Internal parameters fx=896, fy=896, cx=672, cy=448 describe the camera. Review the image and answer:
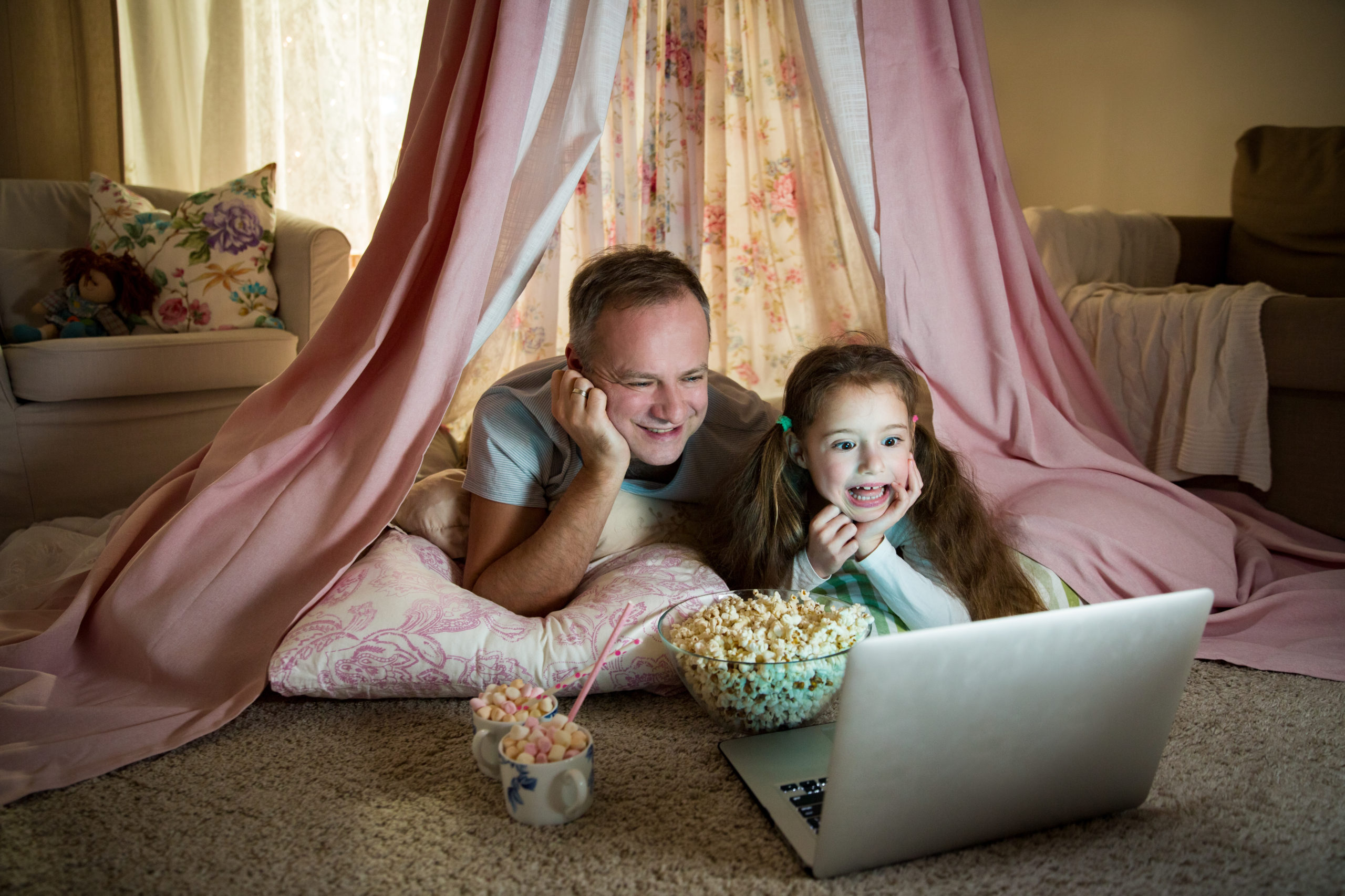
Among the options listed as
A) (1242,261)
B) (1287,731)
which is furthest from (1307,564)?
(1242,261)

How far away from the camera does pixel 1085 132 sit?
3.42 m

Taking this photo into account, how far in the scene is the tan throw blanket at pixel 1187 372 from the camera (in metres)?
2.10

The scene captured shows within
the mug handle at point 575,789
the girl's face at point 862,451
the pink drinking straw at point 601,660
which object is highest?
the girl's face at point 862,451

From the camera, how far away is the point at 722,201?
2426 millimetres

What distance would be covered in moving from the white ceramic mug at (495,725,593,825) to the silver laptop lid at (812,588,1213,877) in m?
0.28

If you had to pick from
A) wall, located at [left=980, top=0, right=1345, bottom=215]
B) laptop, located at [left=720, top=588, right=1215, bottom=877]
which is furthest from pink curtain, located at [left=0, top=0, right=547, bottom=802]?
wall, located at [left=980, top=0, right=1345, bottom=215]

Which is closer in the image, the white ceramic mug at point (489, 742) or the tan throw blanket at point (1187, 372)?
the white ceramic mug at point (489, 742)

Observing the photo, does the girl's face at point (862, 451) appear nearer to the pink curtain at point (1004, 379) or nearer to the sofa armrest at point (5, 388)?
the pink curtain at point (1004, 379)

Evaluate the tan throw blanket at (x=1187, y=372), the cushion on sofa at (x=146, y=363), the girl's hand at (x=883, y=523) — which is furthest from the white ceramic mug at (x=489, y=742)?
the cushion on sofa at (x=146, y=363)

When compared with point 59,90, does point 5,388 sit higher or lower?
lower

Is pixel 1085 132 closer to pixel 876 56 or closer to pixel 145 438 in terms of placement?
pixel 876 56

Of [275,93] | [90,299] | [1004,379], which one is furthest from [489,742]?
[275,93]

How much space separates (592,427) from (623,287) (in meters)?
0.25

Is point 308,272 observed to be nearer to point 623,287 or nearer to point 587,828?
point 623,287
